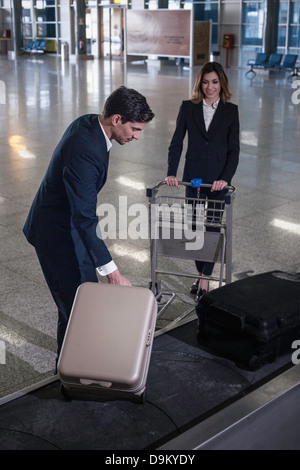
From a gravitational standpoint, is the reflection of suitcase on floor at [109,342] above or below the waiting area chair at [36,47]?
below

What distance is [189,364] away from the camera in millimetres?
3301

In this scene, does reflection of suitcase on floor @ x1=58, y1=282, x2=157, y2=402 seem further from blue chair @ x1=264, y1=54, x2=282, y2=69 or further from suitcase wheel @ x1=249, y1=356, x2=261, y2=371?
blue chair @ x1=264, y1=54, x2=282, y2=69

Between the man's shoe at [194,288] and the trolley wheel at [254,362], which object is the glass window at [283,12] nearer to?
the man's shoe at [194,288]

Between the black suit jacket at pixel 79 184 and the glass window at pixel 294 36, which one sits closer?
the black suit jacket at pixel 79 184

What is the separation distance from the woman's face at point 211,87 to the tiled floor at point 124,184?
1.54 meters

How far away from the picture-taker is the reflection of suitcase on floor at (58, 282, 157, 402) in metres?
2.62

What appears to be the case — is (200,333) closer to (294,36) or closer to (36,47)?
(294,36)

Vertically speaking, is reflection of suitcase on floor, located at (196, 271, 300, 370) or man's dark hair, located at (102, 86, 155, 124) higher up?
man's dark hair, located at (102, 86, 155, 124)

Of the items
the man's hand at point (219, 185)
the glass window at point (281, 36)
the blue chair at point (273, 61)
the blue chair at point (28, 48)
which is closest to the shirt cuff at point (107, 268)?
the man's hand at point (219, 185)

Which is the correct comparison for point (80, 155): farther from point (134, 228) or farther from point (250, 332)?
point (134, 228)

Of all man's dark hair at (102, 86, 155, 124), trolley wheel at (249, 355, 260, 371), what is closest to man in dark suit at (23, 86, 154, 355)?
man's dark hair at (102, 86, 155, 124)

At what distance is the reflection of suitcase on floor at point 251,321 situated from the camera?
315 cm
